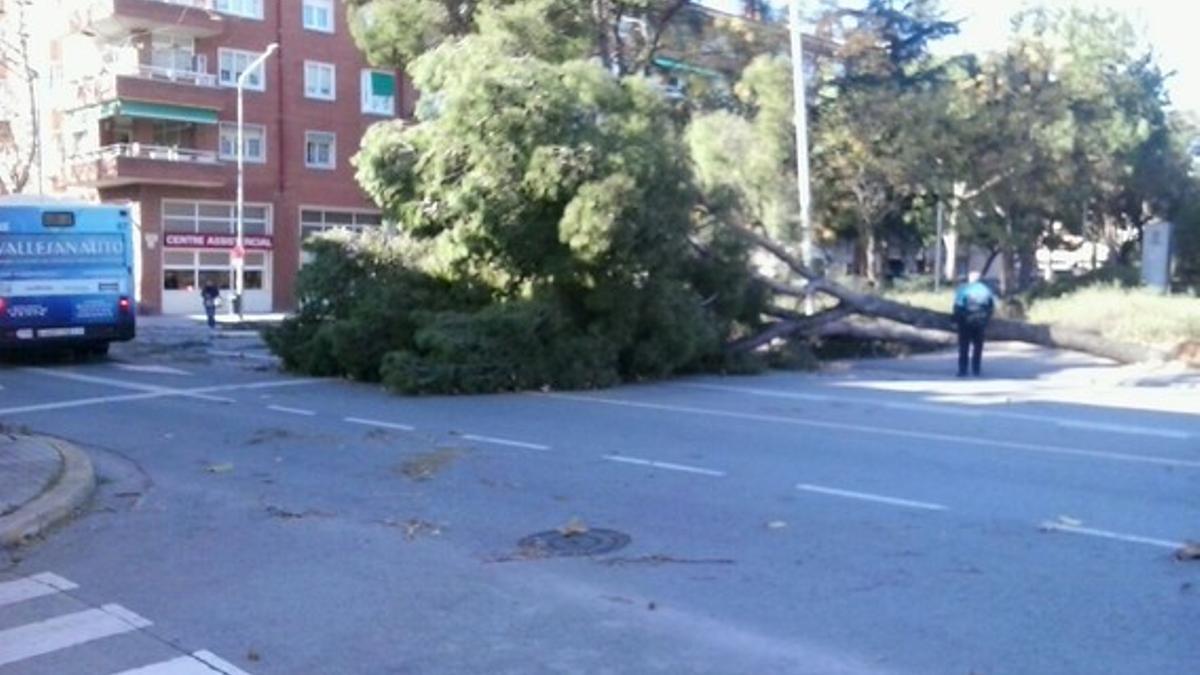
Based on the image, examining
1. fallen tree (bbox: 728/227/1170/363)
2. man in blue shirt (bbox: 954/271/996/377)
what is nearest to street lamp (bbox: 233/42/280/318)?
fallen tree (bbox: 728/227/1170/363)

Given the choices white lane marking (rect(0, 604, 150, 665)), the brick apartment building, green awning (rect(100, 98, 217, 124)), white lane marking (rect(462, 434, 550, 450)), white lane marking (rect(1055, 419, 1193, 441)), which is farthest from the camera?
the brick apartment building

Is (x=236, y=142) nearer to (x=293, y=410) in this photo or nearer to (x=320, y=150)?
(x=320, y=150)

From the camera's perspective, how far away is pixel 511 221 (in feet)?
63.0

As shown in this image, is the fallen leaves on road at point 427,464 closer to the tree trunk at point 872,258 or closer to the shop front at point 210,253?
the tree trunk at point 872,258

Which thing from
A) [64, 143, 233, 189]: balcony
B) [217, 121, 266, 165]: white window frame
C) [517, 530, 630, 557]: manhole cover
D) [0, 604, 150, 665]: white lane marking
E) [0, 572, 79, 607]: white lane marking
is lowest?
[0, 572, 79, 607]: white lane marking

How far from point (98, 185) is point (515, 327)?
1452 inches

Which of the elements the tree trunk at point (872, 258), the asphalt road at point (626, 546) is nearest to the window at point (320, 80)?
the tree trunk at point (872, 258)

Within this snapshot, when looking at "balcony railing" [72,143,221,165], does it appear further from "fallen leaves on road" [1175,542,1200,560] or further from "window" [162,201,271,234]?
"fallen leaves on road" [1175,542,1200,560]

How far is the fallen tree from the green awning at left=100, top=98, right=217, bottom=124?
30.8 m

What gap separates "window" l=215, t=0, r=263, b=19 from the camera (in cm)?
5144

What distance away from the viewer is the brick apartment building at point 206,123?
49.0m

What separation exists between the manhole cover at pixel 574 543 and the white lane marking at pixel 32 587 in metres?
2.72

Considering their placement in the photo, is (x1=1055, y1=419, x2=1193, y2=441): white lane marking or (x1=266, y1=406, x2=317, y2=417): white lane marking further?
(x1=266, y1=406, x2=317, y2=417): white lane marking

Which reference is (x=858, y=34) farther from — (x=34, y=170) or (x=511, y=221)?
(x=34, y=170)
